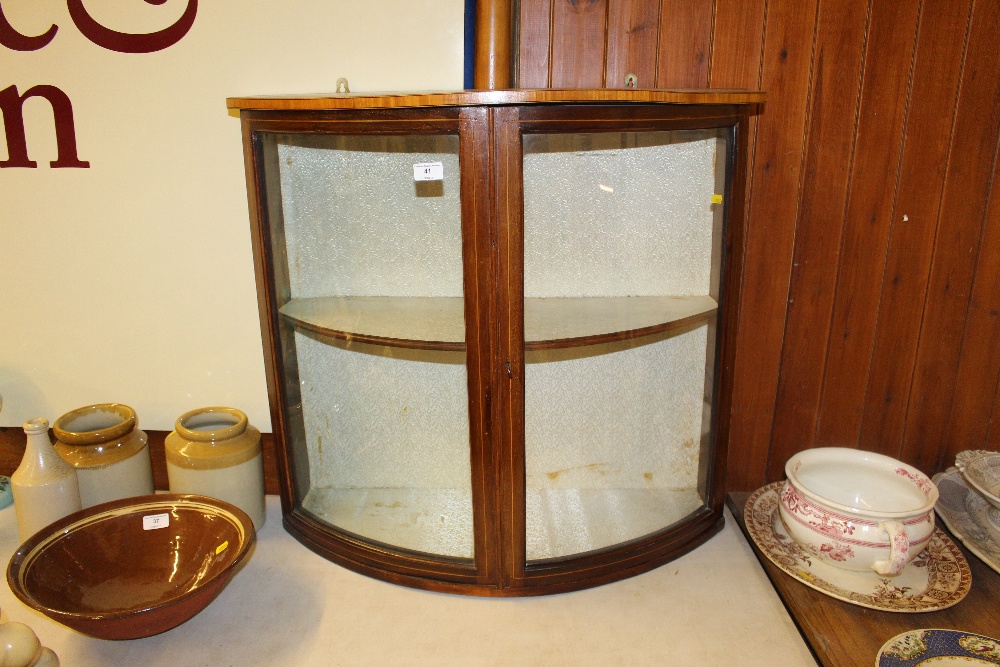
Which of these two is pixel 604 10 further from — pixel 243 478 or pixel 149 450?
Answer: pixel 149 450

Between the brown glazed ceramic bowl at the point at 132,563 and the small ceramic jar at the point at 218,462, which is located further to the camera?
the small ceramic jar at the point at 218,462

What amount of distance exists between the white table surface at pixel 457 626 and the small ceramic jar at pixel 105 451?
0.22m

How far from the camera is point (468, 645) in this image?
1233 mm

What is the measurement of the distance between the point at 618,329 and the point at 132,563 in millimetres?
893

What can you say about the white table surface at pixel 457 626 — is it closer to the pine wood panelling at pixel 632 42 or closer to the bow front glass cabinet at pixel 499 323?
the bow front glass cabinet at pixel 499 323

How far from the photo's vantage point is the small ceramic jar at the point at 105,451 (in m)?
1.44

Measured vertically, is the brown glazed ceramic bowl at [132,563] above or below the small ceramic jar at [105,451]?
below

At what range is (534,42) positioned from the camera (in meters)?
1.40

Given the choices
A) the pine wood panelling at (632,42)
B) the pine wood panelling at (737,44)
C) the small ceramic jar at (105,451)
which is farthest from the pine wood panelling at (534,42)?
the small ceramic jar at (105,451)

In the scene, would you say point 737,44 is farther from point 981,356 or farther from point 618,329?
point 981,356

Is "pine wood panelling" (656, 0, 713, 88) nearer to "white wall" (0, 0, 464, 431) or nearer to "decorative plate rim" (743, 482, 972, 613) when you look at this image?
"white wall" (0, 0, 464, 431)

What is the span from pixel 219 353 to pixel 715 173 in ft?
3.36

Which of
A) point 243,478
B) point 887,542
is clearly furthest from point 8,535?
point 887,542

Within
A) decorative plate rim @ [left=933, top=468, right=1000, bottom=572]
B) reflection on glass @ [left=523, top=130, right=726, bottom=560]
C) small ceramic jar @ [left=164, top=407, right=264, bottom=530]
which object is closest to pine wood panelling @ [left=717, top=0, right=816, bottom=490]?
reflection on glass @ [left=523, top=130, right=726, bottom=560]
